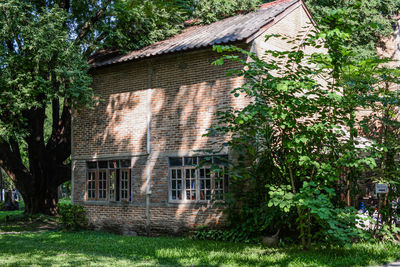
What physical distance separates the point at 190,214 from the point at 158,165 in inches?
78.4

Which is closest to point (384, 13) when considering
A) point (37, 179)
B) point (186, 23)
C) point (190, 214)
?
point (186, 23)

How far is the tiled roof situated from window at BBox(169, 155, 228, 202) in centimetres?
350

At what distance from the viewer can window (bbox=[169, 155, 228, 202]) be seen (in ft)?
41.3

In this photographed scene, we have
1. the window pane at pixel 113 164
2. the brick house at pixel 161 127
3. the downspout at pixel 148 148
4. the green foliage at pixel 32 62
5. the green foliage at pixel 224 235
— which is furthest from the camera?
the window pane at pixel 113 164

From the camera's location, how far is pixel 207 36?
45.3 ft

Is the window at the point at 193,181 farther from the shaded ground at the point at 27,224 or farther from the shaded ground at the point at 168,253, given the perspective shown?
the shaded ground at the point at 27,224

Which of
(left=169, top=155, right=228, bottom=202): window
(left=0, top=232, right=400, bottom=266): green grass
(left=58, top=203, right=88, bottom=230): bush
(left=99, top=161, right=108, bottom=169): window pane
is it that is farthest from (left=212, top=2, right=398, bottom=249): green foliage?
(left=58, top=203, right=88, bottom=230): bush

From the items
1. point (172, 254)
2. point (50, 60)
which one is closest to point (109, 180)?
point (50, 60)

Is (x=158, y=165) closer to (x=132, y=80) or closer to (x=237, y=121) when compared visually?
(x=132, y=80)

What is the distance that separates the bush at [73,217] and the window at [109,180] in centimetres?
61

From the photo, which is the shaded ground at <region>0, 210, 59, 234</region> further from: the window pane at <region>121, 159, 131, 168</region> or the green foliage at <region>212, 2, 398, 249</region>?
the green foliage at <region>212, 2, 398, 249</region>

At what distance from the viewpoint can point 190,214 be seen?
12.9m

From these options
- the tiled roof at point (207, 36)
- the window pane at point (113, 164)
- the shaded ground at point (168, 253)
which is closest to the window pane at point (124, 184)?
the window pane at point (113, 164)

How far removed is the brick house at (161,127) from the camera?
12805 mm
